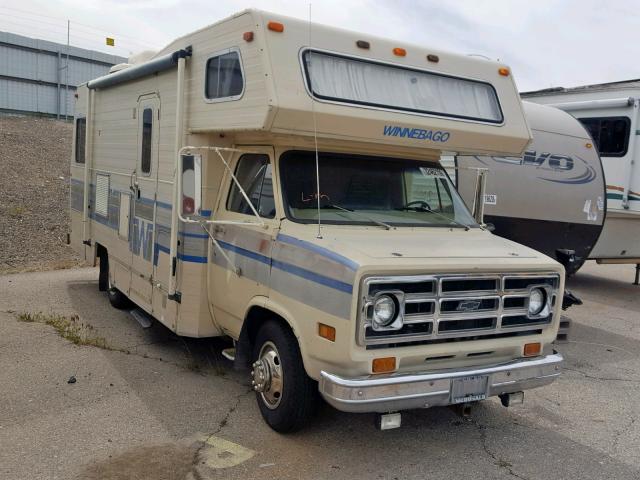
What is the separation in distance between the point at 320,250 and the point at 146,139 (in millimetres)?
3030

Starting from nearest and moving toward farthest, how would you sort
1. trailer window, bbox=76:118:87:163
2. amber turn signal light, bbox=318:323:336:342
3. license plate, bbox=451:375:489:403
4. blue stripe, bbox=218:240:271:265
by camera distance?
amber turn signal light, bbox=318:323:336:342, license plate, bbox=451:375:489:403, blue stripe, bbox=218:240:271:265, trailer window, bbox=76:118:87:163

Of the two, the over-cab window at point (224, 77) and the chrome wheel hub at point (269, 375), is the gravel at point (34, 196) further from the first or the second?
the chrome wheel hub at point (269, 375)

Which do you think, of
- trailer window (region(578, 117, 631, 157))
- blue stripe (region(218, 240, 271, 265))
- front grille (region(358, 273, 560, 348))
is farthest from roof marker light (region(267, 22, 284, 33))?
trailer window (region(578, 117, 631, 157))

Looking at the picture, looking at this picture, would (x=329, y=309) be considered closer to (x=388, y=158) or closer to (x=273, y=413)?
(x=273, y=413)

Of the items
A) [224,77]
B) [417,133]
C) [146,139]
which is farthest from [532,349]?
[146,139]

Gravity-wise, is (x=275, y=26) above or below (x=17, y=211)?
above

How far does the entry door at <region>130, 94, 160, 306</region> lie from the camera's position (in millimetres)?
6203

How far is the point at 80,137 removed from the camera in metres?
8.89

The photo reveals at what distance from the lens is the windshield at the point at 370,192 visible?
491 cm

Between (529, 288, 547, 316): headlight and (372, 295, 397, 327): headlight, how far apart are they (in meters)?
1.23

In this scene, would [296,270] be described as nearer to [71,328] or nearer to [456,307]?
[456,307]

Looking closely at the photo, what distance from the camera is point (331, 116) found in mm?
4570

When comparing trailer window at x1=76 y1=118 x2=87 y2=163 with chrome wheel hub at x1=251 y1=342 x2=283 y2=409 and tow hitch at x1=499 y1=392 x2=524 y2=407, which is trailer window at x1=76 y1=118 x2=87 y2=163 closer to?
chrome wheel hub at x1=251 y1=342 x2=283 y2=409

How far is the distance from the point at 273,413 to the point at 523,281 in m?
2.05
